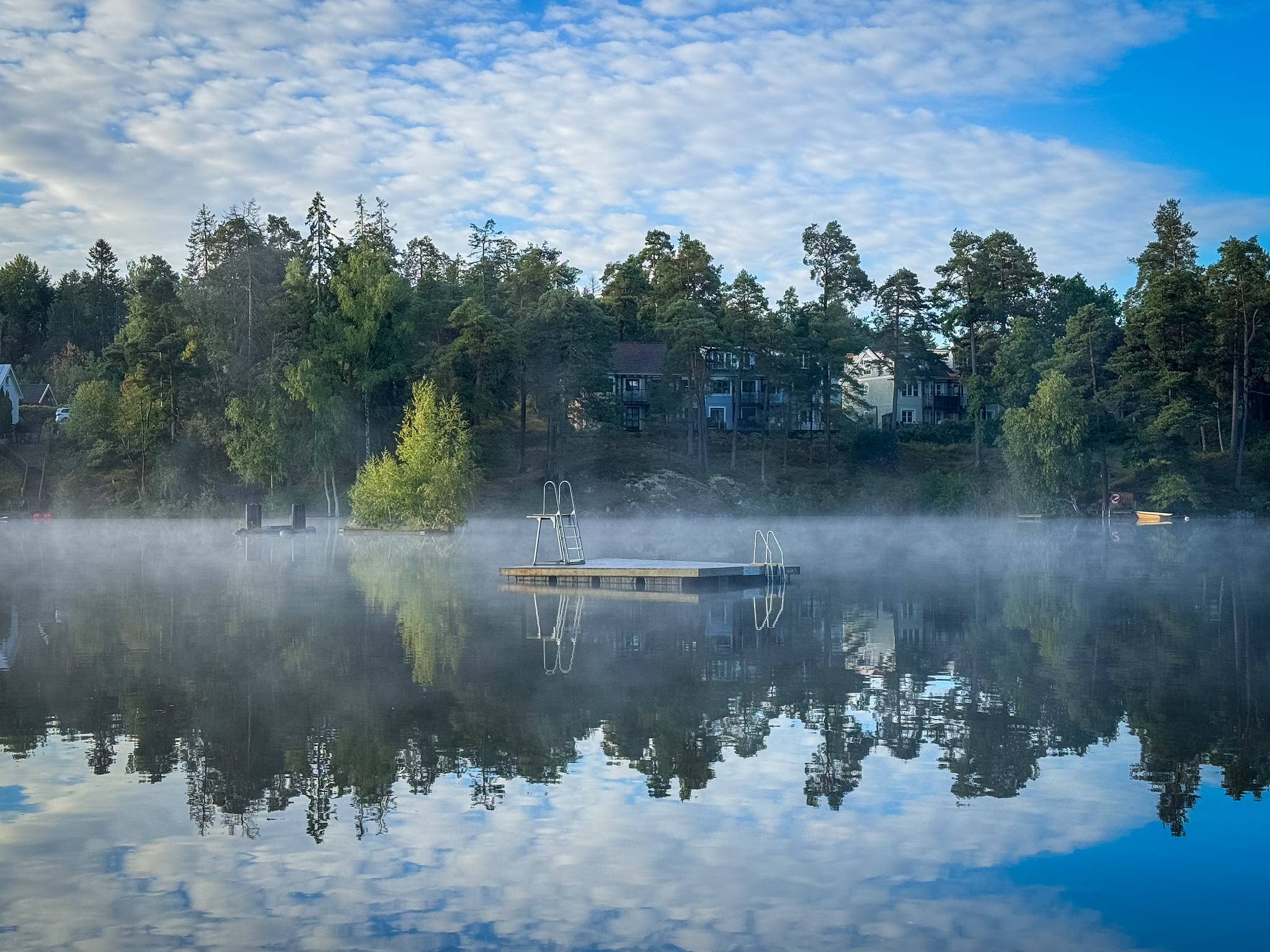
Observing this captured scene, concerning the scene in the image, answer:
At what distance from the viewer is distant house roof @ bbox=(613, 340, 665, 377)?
4261 inches

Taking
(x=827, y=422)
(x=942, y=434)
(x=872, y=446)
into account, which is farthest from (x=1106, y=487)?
(x=827, y=422)

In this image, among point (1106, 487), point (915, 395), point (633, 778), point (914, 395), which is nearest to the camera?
point (633, 778)

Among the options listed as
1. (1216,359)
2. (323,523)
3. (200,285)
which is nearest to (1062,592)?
(323,523)

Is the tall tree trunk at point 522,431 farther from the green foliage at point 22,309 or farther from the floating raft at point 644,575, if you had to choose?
the green foliage at point 22,309

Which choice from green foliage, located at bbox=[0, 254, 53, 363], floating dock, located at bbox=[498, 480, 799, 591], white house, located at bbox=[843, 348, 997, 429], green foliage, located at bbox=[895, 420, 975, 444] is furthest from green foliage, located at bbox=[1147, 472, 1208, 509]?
green foliage, located at bbox=[0, 254, 53, 363]

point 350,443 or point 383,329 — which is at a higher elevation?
point 383,329

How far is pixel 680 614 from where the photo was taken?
30359mm

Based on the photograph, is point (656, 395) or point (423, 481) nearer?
point (423, 481)

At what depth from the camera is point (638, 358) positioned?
110 meters

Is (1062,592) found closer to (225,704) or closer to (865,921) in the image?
(225,704)

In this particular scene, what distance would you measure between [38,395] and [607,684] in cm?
12581

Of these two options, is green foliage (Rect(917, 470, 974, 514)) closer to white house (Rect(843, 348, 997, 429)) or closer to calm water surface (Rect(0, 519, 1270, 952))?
white house (Rect(843, 348, 997, 429))

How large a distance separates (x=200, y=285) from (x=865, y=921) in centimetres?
8952

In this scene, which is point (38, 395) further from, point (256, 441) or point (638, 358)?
point (638, 358)
